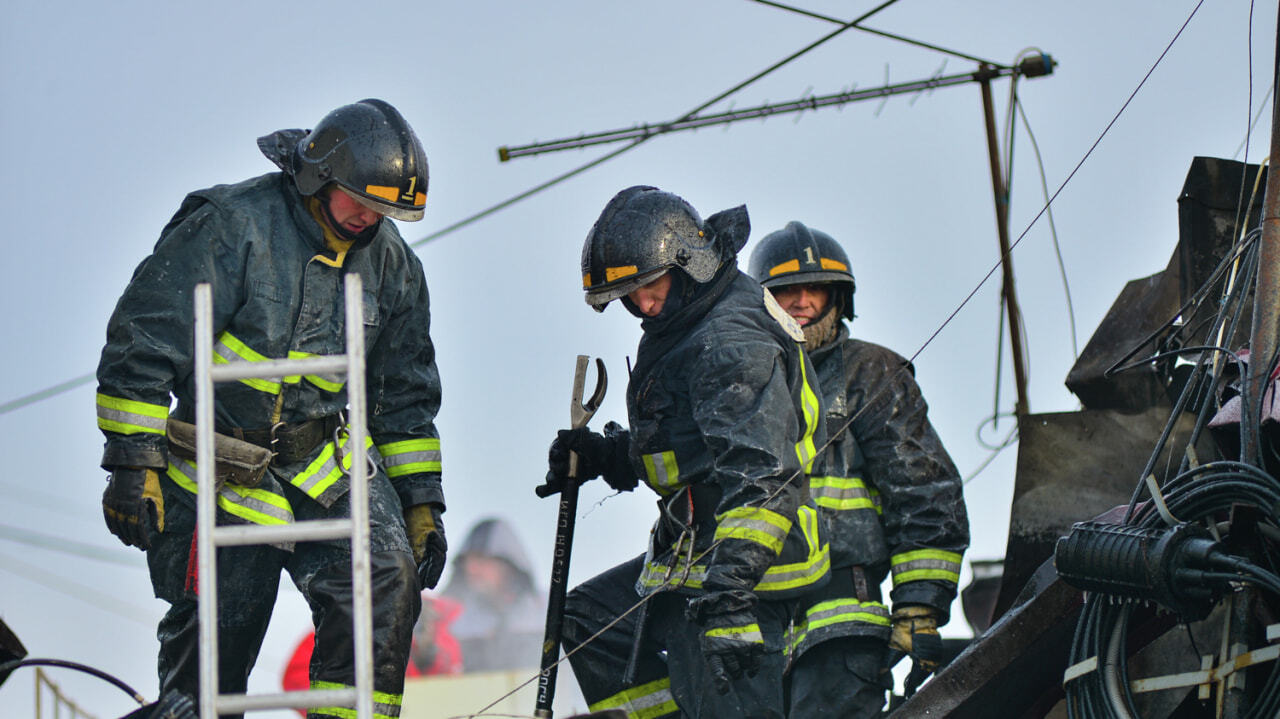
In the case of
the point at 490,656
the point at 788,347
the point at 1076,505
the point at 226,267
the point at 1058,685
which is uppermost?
the point at 226,267

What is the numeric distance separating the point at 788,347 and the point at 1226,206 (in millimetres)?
2319

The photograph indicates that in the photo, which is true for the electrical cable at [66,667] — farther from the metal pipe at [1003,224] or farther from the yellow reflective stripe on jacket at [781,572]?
the metal pipe at [1003,224]

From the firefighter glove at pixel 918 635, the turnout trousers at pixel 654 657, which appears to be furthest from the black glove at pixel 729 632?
the firefighter glove at pixel 918 635

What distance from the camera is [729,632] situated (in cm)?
523

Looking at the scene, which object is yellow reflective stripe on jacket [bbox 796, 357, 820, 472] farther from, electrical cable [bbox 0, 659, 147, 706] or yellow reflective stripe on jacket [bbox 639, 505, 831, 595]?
electrical cable [bbox 0, 659, 147, 706]

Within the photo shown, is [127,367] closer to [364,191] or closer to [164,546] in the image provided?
[164,546]

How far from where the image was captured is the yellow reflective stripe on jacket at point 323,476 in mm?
5316

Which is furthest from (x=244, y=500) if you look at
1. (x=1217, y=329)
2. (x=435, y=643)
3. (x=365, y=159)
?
(x=435, y=643)

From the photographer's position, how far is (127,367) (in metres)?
5.07

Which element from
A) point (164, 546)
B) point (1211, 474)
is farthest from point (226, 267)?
point (1211, 474)

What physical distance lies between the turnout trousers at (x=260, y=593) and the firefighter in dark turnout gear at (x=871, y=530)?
147 cm

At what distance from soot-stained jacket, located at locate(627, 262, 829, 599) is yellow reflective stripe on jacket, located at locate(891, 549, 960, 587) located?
1.73ft

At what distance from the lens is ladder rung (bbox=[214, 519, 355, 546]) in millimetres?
3355

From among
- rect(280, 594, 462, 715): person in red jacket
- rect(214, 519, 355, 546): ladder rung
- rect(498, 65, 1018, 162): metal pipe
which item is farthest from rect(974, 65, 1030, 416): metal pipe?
rect(280, 594, 462, 715): person in red jacket
